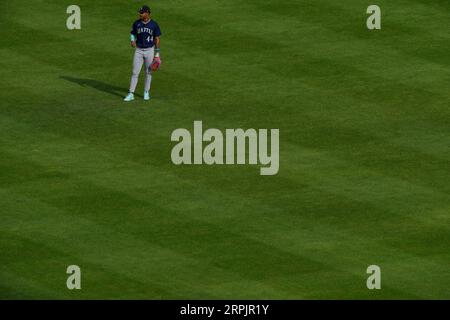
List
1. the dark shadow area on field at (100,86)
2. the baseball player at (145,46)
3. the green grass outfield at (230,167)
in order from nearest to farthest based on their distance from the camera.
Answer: the green grass outfield at (230,167) → the baseball player at (145,46) → the dark shadow area on field at (100,86)

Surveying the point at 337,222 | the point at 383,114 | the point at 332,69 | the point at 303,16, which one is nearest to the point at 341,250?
the point at 337,222

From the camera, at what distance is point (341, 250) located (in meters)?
34.2

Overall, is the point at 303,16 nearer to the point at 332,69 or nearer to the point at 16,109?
the point at 332,69

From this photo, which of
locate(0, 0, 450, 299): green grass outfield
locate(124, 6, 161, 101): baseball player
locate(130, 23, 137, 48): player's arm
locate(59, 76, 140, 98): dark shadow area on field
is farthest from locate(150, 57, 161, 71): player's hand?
locate(59, 76, 140, 98): dark shadow area on field

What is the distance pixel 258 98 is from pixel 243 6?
238 inches

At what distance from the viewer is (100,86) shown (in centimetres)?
4322

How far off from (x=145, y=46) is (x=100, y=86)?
195 cm

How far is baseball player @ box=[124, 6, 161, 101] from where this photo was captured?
137 feet

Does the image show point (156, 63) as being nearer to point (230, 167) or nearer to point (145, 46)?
point (145, 46)

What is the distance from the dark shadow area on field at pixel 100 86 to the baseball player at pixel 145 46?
531 millimetres

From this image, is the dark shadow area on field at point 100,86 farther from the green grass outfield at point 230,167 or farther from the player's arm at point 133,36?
the player's arm at point 133,36

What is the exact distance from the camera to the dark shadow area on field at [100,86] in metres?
42.8

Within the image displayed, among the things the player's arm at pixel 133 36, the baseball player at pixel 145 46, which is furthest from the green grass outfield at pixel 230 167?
the player's arm at pixel 133 36
